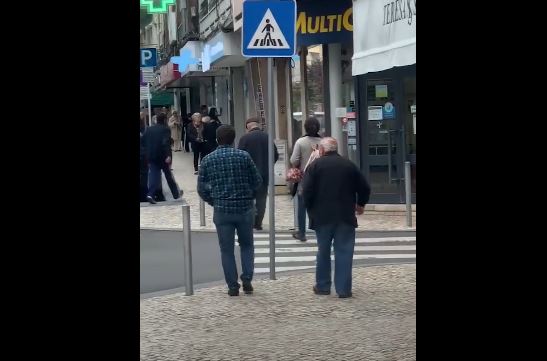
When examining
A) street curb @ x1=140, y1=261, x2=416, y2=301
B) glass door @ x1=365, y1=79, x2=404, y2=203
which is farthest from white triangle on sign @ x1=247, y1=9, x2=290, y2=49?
glass door @ x1=365, y1=79, x2=404, y2=203

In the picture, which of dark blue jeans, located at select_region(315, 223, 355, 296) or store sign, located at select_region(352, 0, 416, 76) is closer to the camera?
dark blue jeans, located at select_region(315, 223, 355, 296)

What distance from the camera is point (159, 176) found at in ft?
67.5

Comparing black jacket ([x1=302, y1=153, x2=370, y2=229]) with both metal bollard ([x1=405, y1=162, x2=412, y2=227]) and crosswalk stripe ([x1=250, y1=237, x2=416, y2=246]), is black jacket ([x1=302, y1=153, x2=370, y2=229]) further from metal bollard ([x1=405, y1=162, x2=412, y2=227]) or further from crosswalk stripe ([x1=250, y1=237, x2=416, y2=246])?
metal bollard ([x1=405, y1=162, x2=412, y2=227])

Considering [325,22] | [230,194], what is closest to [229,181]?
[230,194]

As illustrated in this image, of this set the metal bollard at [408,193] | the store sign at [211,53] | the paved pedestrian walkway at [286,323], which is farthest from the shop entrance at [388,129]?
the store sign at [211,53]

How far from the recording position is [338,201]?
33.7 ft

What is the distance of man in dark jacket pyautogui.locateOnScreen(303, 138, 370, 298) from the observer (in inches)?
404

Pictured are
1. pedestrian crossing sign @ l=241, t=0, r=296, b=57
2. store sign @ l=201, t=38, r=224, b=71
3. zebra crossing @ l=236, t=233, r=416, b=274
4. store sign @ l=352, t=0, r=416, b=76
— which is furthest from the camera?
store sign @ l=201, t=38, r=224, b=71

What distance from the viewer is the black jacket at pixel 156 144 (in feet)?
65.9

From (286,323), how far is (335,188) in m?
1.70
